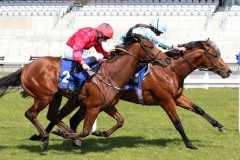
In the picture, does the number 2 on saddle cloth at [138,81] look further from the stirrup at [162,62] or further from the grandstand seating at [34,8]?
the grandstand seating at [34,8]

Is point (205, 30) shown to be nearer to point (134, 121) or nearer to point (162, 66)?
point (134, 121)

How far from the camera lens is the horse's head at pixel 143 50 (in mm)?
6801

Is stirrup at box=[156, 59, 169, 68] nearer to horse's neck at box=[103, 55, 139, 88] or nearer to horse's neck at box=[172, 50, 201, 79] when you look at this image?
horse's neck at box=[103, 55, 139, 88]

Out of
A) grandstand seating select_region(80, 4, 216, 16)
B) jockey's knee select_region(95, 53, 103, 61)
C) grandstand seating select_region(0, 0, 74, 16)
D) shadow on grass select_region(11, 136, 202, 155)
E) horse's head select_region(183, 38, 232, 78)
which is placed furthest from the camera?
grandstand seating select_region(0, 0, 74, 16)

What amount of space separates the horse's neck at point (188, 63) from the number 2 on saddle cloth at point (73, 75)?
1191mm

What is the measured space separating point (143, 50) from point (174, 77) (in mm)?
875

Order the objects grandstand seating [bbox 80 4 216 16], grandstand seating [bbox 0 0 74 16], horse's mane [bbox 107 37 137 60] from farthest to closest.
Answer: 1. grandstand seating [bbox 0 0 74 16]
2. grandstand seating [bbox 80 4 216 16]
3. horse's mane [bbox 107 37 137 60]

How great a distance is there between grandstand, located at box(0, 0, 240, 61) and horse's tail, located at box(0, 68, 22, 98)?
19638mm

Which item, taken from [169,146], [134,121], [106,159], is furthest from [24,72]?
[134,121]

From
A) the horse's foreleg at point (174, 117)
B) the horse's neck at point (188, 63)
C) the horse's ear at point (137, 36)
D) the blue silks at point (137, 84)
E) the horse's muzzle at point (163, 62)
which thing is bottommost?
the horse's foreleg at point (174, 117)

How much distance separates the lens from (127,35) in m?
6.96

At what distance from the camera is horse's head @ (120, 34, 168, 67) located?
680cm

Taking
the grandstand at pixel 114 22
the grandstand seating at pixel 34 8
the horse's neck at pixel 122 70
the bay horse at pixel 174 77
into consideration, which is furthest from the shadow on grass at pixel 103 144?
the grandstand seating at pixel 34 8

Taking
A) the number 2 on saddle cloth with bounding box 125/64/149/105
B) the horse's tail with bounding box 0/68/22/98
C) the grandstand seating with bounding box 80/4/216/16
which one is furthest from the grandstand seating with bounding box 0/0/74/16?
the number 2 on saddle cloth with bounding box 125/64/149/105
